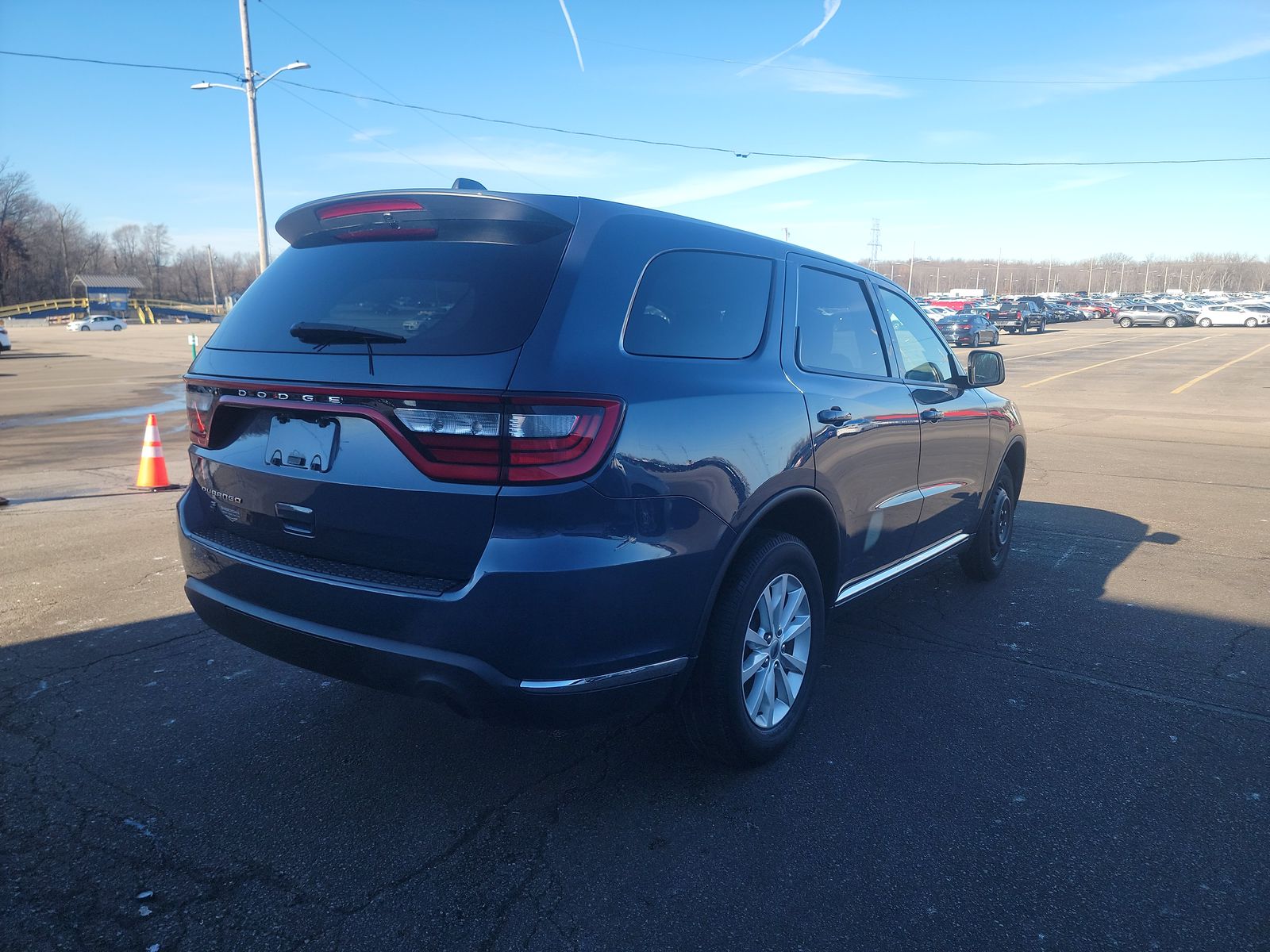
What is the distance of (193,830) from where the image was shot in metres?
2.70

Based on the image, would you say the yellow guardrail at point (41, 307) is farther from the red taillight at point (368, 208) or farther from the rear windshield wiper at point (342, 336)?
the rear windshield wiper at point (342, 336)

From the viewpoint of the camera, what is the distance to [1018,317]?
50.3 m

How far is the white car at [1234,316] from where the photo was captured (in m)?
61.0

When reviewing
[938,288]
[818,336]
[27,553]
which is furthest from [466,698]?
[938,288]

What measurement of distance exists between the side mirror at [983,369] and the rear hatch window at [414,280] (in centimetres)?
307

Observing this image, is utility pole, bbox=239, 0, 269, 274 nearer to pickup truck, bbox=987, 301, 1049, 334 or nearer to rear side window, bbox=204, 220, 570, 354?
rear side window, bbox=204, 220, 570, 354

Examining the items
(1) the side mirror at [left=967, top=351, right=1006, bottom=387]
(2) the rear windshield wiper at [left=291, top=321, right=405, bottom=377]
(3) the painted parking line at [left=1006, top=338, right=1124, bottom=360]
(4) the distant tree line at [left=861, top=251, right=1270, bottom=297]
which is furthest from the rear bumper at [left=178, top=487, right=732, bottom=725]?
(4) the distant tree line at [left=861, top=251, right=1270, bottom=297]

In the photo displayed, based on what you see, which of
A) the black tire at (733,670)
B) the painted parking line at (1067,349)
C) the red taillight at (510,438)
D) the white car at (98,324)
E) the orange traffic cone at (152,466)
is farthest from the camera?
the white car at (98,324)

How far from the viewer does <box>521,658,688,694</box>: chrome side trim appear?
238 cm

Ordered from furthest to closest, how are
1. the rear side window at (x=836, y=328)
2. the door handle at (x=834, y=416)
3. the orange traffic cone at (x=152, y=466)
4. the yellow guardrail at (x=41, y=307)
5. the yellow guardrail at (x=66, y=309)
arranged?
the yellow guardrail at (x=41, y=307)
the yellow guardrail at (x=66, y=309)
the orange traffic cone at (x=152, y=466)
the rear side window at (x=836, y=328)
the door handle at (x=834, y=416)

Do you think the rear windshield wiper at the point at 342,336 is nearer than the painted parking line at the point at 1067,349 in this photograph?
Yes

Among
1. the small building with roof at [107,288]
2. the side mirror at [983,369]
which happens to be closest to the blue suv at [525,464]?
the side mirror at [983,369]

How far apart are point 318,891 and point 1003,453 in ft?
14.5

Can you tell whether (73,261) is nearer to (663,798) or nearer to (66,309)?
(66,309)
